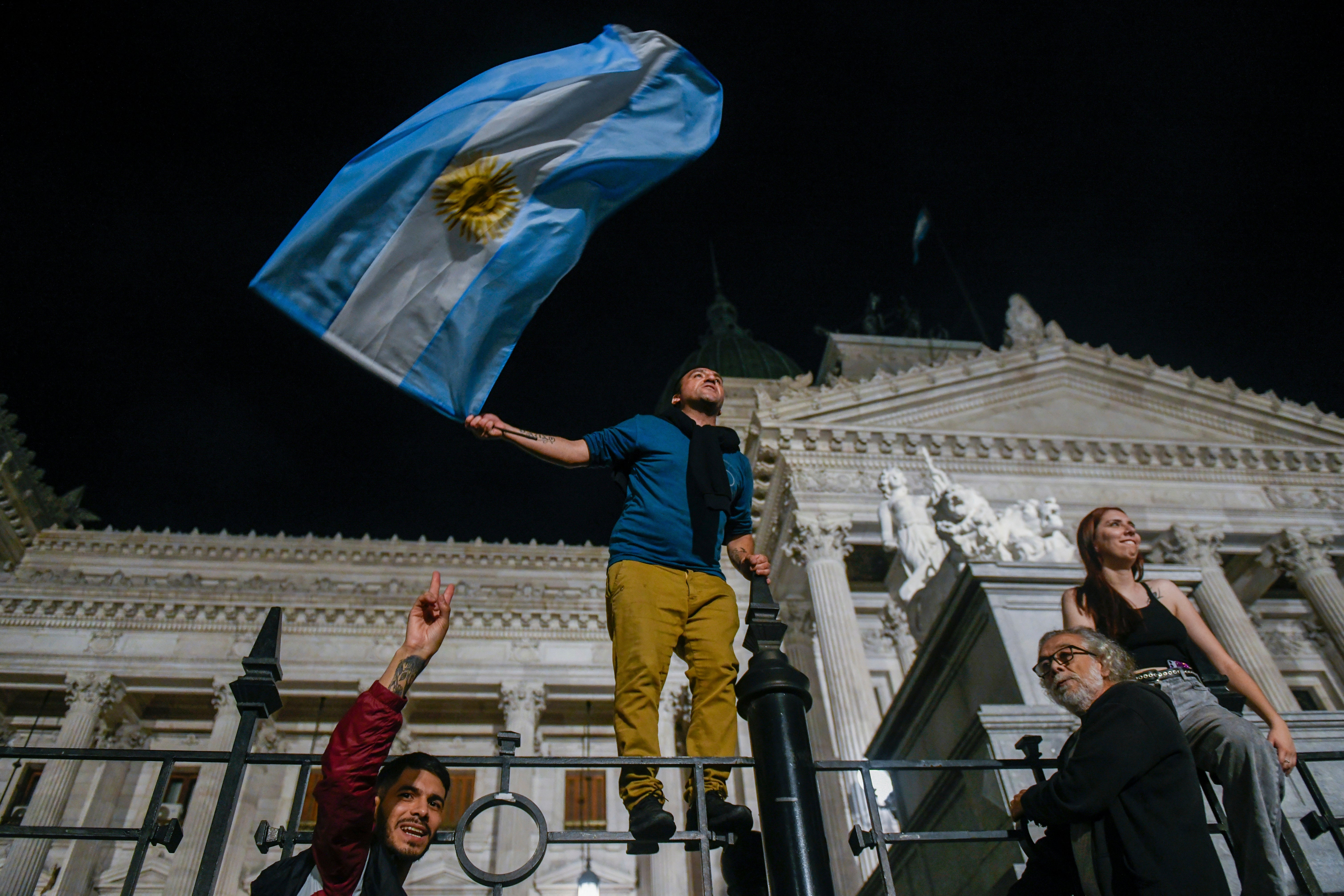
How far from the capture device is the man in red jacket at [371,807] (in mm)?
2902

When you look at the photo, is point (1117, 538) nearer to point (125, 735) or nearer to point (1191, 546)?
point (1191, 546)

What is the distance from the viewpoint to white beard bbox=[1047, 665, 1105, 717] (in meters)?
3.46

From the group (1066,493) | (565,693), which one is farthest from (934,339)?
(565,693)

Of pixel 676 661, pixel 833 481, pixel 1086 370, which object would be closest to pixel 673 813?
pixel 676 661

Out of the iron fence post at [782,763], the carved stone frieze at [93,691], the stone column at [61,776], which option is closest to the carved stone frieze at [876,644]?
the stone column at [61,776]

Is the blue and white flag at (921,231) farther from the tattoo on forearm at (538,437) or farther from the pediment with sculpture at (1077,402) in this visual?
the tattoo on forearm at (538,437)

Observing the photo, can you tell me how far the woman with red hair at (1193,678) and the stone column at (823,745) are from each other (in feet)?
26.9

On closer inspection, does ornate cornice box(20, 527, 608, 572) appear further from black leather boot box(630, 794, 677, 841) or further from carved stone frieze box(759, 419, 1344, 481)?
black leather boot box(630, 794, 677, 841)

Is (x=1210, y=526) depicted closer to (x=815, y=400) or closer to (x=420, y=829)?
(x=815, y=400)

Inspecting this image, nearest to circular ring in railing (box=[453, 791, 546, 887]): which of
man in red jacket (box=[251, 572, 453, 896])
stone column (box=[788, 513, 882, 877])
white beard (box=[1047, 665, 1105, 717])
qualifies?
man in red jacket (box=[251, 572, 453, 896])

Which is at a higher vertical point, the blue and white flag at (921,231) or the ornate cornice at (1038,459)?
the blue and white flag at (921,231)

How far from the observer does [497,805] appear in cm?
304

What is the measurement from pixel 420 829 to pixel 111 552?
31345mm

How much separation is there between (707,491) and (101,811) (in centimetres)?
2531
